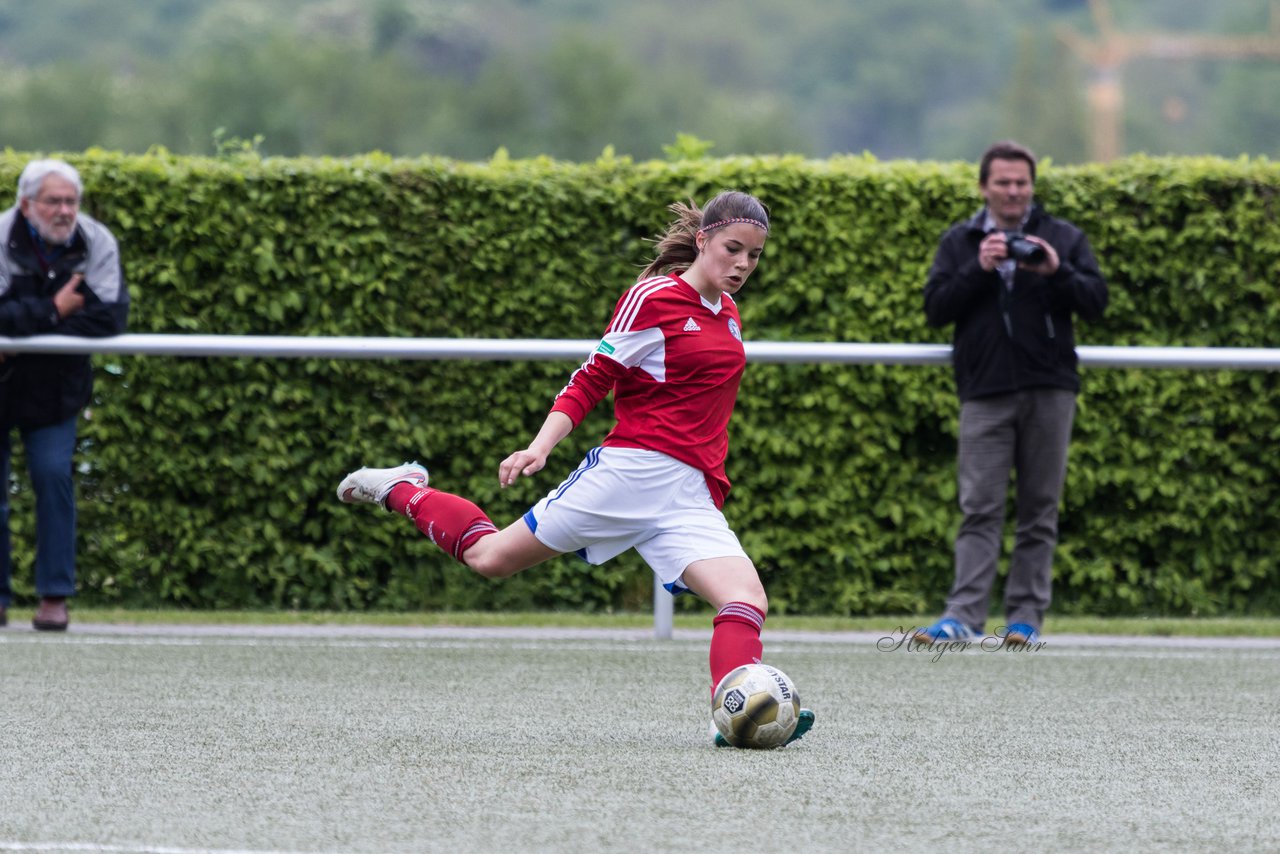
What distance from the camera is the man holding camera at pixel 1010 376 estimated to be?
7.27m

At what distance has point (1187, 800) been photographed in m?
3.97

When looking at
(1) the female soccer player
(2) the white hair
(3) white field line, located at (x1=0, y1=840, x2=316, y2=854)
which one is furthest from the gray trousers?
(3) white field line, located at (x1=0, y1=840, x2=316, y2=854)

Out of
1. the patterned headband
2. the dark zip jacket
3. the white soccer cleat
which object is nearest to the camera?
the patterned headband

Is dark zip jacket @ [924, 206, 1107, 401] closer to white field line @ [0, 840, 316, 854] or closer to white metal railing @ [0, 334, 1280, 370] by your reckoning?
white metal railing @ [0, 334, 1280, 370]

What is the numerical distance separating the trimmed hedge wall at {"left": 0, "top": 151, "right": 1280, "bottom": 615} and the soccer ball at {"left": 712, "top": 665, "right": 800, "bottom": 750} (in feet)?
13.4

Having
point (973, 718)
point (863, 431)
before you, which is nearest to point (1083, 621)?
point (863, 431)

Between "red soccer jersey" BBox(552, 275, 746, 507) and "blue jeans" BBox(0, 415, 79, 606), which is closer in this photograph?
"red soccer jersey" BBox(552, 275, 746, 507)

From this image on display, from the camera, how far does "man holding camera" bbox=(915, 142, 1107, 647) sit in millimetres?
7273

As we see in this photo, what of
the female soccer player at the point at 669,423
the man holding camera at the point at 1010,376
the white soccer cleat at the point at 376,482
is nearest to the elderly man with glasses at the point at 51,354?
the white soccer cleat at the point at 376,482

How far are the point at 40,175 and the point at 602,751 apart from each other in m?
4.04

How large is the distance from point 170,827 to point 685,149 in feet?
19.8

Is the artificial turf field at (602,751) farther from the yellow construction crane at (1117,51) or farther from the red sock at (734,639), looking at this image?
the yellow construction crane at (1117,51)

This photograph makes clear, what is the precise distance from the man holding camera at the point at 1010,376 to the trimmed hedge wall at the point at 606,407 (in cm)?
123

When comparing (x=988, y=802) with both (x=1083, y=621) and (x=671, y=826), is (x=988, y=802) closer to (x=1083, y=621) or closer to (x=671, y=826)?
(x=671, y=826)
